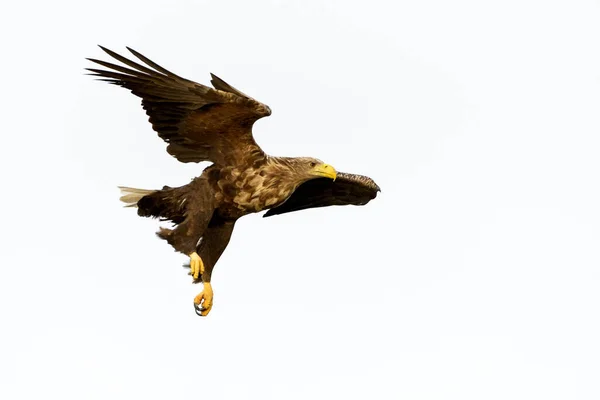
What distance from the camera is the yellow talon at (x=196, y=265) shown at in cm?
1400

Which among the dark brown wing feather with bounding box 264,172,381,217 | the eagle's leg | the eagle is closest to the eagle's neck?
the eagle

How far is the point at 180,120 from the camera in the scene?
14117 mm

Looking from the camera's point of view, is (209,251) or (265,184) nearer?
(265,184)

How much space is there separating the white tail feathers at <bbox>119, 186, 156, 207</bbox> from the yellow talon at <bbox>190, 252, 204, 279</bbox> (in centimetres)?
132

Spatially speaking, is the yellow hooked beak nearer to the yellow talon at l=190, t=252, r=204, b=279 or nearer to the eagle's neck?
the eagle's neck

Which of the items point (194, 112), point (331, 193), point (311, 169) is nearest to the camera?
point (194, 112)

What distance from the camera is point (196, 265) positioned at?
14008mm

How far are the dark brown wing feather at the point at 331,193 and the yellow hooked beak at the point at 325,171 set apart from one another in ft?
3.67

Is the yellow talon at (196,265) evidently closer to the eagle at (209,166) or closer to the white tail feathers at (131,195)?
the eagle at (209,166)

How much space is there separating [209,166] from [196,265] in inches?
A: 42.2

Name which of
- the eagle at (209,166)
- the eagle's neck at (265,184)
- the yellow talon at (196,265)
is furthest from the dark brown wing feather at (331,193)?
the yellow talon at (196,265)

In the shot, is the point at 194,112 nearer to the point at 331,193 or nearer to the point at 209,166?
the point at 209,166

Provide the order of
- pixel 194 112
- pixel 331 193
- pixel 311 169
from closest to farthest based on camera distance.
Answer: pixel 194 112
pixel 311 169
pixel 331 193

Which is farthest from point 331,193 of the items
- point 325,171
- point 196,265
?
point 196,265
